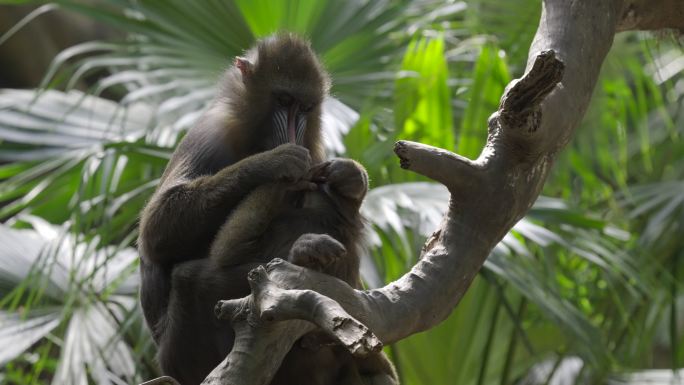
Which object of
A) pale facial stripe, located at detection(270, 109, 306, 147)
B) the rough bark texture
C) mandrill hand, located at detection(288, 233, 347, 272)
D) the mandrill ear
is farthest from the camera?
the mandrill ear

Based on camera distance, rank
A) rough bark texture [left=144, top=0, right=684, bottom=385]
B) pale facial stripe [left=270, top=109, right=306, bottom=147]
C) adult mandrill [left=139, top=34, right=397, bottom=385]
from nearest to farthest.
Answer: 1. rough bark texture [left=144, top=0, right=684, bottom=385]
2. adult mandrill [left=139, top=34, right=397, bottom=385]
3. pale facial stripe [left=270, top=109, right=306, bottom=147]

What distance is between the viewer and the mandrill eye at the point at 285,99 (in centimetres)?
325

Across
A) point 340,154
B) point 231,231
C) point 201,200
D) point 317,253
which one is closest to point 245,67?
point 201,200

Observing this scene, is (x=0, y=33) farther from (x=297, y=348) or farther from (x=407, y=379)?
(x=297, y=348)

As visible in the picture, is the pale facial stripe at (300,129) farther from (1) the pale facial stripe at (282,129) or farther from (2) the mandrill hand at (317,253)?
(2) the mandrill hand at (317,253)

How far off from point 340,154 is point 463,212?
148 centimetres

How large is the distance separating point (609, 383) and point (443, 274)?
10.3 feet

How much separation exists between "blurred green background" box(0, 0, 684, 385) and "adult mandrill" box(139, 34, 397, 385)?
76 centimetres

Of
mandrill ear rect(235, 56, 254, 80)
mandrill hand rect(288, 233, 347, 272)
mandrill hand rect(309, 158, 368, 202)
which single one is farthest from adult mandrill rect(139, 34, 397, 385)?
mandrill hand rect(288, 233, 347, 272)

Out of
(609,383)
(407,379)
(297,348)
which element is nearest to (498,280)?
(407,379)

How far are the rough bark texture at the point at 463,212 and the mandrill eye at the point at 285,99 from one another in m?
0.76

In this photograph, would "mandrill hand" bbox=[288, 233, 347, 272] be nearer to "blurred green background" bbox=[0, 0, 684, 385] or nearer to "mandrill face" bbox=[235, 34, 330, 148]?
"mandrill face" bbox=[235, 34, 330, 148]

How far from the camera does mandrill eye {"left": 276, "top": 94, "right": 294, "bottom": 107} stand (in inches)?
128

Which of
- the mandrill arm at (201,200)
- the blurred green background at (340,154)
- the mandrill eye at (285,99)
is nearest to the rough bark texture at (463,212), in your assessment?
the mandrill arm at (201,200)
